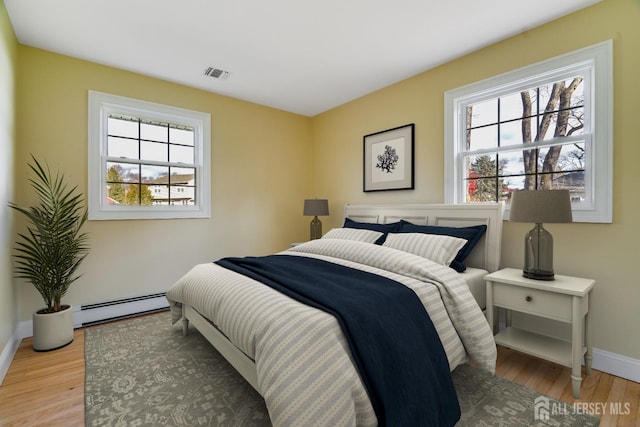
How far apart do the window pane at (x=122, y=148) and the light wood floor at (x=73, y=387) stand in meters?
1.92

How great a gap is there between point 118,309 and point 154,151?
1.75 m

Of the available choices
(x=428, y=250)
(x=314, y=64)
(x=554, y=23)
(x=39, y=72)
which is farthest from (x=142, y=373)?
(x=554, y=23)

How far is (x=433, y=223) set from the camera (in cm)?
296

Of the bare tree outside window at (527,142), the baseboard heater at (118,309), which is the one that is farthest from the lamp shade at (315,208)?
the baseboard heater at (118,309)

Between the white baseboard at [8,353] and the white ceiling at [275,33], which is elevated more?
the white ceiling at [275,33]

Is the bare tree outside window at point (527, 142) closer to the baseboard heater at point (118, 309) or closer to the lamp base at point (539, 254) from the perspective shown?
the lamp base at point (539, 254)

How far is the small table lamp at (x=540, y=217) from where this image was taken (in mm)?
1953

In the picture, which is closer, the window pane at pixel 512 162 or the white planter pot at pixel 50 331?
the white planter pot at pixel 50 331

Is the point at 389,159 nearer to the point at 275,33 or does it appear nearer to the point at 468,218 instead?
the point at 468,218

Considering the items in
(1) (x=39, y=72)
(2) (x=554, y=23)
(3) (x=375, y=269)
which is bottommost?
(3) (x=375, y=269)

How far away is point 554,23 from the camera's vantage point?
2326 mm

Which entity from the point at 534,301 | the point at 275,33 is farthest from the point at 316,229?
the point at 534,301

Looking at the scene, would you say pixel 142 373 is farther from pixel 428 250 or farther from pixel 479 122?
pixel 479 122

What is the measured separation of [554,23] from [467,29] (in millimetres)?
627
